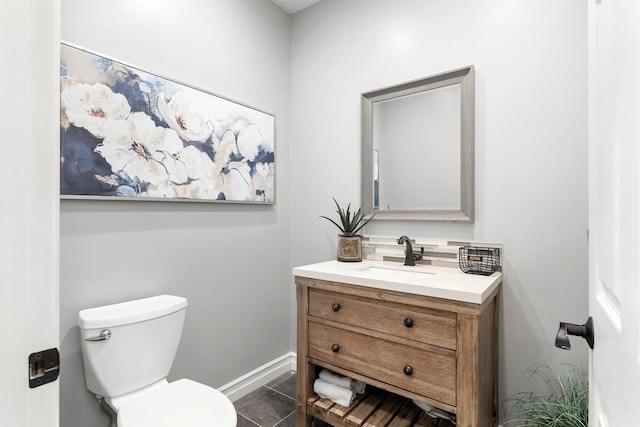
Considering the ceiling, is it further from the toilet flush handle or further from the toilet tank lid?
the toilet flush handle

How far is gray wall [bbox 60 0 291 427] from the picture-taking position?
1405 millimetres

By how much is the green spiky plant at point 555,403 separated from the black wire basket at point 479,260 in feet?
1.74

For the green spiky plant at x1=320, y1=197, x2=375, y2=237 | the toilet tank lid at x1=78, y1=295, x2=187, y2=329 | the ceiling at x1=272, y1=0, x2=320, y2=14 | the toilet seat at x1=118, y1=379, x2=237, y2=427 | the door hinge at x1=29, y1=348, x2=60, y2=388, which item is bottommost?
the toilet seat at x1=118, y1=379, x2=237, y2=427

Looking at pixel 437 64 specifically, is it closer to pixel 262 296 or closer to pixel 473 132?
pixel 473 132

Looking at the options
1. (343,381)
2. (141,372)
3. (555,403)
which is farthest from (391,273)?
(141,372)

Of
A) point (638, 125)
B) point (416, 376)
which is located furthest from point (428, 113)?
point (638, 125)

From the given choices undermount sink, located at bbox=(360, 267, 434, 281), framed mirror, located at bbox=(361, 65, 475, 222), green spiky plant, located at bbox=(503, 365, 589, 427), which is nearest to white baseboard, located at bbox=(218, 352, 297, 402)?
undermount sink, located at bbox=(360, 267, 434, 281)

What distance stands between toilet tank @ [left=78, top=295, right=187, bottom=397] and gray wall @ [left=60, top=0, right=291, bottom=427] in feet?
0.42

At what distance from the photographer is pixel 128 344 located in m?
1.37

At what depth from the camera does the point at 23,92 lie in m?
0.53

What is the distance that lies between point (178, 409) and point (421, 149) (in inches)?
70.3

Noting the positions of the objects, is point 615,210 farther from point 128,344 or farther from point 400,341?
point 128,344

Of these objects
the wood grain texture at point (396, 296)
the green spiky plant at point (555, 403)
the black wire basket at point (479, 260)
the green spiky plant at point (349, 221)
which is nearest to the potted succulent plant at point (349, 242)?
the green spiky plant at point (349, 221)

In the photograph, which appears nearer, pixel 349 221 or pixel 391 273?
pixel 391 273
